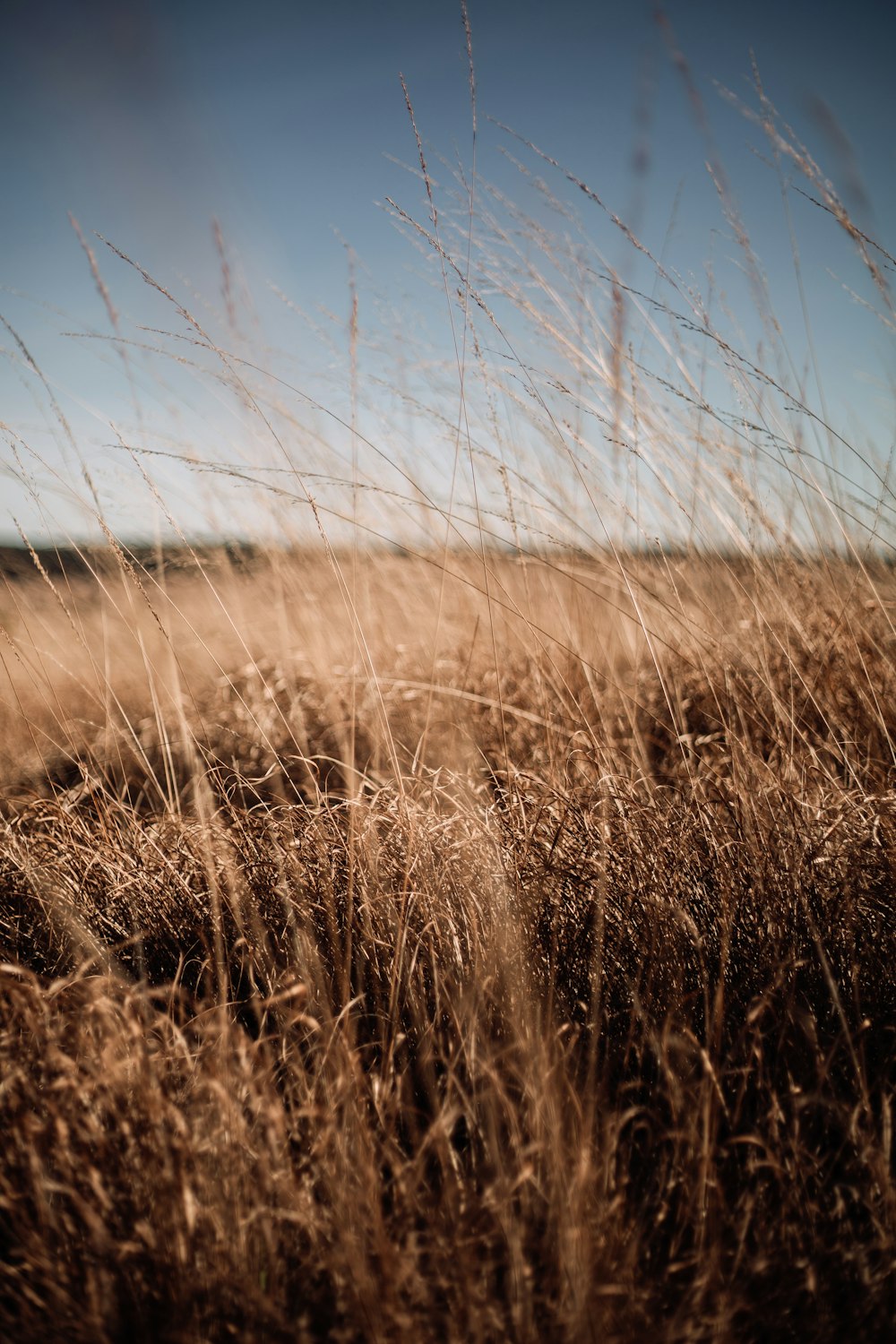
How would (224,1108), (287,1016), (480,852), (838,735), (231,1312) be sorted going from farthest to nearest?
1. (838,735)
2. (480,852)
3. (287,1016)
4. (224,1108)
5. (231,1312)

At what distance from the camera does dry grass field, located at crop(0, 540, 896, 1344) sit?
0.62 meters

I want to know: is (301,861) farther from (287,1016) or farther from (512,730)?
(512,730)

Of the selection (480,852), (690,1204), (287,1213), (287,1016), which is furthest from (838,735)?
(287,1213)

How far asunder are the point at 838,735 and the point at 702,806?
671 millimetres

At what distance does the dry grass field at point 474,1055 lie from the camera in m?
0.62

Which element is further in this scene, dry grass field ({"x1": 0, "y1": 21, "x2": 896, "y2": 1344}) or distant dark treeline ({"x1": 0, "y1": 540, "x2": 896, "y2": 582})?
distant dark treeline ({"x1": 0, "y1": 540, "x2": 896, "y2": 582})

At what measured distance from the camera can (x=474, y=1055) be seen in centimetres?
80

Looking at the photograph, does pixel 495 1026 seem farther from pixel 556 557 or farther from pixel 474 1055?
pixel 556 557

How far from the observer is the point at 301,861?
1259mm

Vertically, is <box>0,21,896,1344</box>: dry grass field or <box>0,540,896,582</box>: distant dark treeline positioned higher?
<box>0,540,896,582</box>: distant dark treeline

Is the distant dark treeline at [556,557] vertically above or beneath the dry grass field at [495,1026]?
above

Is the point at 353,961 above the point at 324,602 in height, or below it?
below

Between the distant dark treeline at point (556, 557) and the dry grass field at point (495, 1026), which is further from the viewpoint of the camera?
the distant dark treeline at point (556, 557)

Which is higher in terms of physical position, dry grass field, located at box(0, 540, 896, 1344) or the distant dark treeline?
the distant dark treeline
